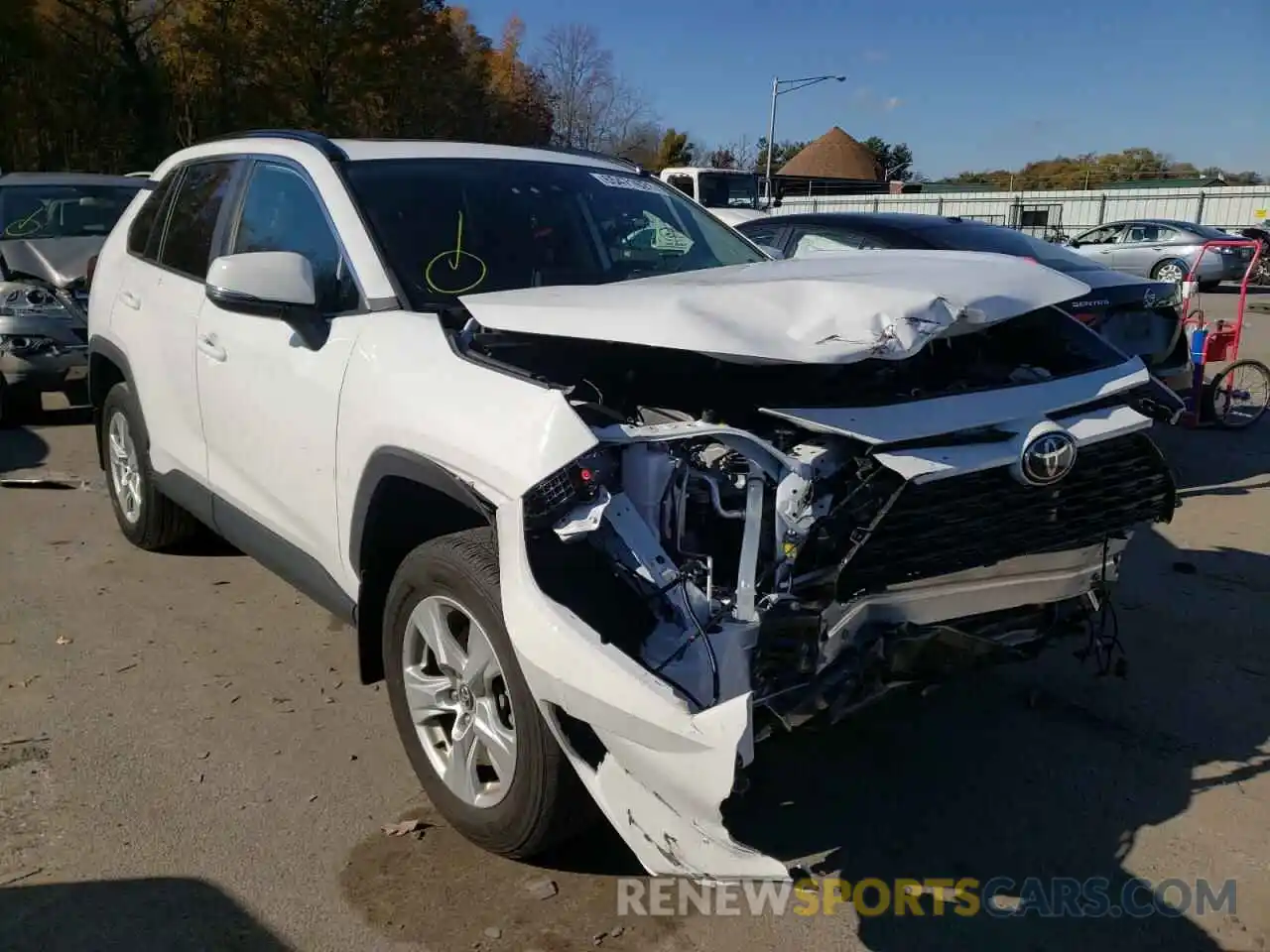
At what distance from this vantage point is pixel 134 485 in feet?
16.9

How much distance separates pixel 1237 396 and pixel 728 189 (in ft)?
51.8

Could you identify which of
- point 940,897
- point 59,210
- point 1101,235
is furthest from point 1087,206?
point 940,897

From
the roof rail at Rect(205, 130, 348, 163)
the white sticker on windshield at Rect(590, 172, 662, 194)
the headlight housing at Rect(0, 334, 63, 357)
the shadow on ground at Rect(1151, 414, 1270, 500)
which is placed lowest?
the shadow on ground at Rect(1151, 414, 1270, 500)

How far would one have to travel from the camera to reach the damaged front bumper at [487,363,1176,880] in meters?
2.23

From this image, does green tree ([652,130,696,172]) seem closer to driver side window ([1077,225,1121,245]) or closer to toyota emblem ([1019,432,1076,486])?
driver side window ([1077,225,1121,245])

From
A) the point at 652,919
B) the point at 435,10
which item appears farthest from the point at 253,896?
the point at 435,10

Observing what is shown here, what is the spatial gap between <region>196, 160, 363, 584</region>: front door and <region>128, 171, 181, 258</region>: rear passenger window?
1.03m

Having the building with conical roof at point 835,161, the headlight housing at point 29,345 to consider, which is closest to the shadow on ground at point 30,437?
the headlight housing at point 29,345

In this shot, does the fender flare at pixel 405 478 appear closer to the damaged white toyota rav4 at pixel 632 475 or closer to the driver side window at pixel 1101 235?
the damaged white toyota rav4 at pixel 632 475

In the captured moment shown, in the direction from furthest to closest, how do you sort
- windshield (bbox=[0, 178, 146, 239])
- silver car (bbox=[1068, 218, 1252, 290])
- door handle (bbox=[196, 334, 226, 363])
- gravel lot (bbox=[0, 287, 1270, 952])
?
silver car (bbox=[1068, 218, 1252, 290])
windshield (bbox=[0, 178, 146, 239])
door handle (bbox=[196, 334, 226, 363])
gravel lot (bbox=[0, 287, 1270, 952])

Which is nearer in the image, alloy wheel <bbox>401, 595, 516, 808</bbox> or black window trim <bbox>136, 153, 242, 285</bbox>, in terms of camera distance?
alloy wheel <bbox>401, 595, 516, 808</bbox>

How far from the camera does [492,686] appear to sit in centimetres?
275

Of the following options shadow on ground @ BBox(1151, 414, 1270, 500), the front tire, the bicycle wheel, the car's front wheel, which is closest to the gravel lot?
the car's front wheel

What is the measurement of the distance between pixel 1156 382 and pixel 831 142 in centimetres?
8619
